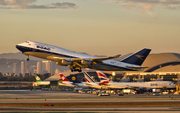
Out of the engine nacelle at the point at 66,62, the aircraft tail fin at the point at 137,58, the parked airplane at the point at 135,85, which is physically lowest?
the parked airplane at the point at 135,85

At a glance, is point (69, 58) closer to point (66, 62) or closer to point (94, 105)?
point (66, 62)

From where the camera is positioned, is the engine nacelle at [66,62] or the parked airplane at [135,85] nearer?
the engine nacelle at [66,62]

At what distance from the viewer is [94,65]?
8750 centimetres

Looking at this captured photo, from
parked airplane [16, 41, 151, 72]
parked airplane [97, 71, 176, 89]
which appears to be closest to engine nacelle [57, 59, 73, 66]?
parked airplane [16, 41, 151, 72]

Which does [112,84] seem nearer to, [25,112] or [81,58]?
[81,58]

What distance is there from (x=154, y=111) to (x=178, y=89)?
7297 centimetres

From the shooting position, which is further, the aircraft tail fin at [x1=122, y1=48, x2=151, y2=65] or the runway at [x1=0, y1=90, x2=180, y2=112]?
the aircraft tail fin at [x1=122, y1=48, x2=151, y2=65]

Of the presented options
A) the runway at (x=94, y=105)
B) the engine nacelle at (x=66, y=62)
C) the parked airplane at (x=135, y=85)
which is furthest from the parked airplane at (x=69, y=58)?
the parked airplane at (x=135, y=85)

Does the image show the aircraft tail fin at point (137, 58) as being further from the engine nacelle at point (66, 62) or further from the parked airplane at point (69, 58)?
the engine nacelle at point (66, 62)

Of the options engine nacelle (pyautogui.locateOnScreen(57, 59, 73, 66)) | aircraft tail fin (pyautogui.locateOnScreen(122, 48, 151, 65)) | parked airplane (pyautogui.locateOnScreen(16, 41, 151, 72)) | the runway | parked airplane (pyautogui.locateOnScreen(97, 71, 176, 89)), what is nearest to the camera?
the runway

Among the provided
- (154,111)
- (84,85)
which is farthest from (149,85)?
(154,111)

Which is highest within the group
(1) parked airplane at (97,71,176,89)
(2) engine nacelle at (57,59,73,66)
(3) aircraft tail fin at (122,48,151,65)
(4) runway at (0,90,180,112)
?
(3) aircraft tail fin at (122,48,151,65)

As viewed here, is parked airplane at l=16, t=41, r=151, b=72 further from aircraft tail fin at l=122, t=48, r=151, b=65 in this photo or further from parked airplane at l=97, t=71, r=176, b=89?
parked airplane at l=97, t=71, r=176, b=89

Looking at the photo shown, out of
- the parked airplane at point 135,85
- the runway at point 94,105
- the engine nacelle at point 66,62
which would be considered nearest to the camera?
the runway at point 94,105
